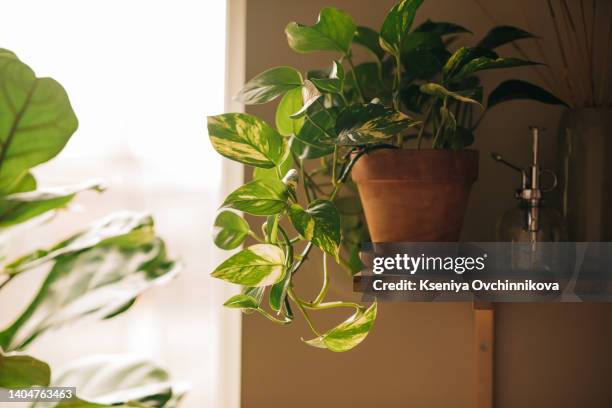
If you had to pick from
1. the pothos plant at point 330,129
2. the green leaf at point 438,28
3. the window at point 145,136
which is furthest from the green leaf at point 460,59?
the window at point 145,136

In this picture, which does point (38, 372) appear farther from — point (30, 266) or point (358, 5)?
point (358, 5)

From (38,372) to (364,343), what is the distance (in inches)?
28.6

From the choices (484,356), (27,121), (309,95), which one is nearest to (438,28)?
(309,95)

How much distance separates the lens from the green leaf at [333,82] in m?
0.76

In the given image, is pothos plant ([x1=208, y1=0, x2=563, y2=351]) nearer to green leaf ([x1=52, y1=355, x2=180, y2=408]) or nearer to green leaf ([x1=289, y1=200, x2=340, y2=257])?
green leaf ([x1=289, y1=200, x2=340, y2=257])

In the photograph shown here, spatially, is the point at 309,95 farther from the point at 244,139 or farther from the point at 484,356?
the point at 484,356

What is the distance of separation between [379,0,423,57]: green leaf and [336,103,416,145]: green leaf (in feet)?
0.35

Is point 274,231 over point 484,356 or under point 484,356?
over

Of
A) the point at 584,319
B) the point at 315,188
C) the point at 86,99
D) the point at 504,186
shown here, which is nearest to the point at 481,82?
the point at 504,186

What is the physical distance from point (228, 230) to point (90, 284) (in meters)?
0.46

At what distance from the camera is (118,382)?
14.9 inches

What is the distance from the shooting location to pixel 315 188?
100 centimetres

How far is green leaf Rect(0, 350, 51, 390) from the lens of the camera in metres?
0.36

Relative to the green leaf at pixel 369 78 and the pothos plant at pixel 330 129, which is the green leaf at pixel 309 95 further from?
the green leaf at pixel 369 78
